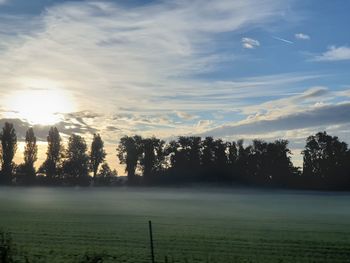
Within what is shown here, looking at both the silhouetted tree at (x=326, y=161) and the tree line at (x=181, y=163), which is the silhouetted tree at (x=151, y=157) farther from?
the silhouetted tree at (x=326, y=161)

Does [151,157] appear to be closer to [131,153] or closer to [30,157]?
[131,153]

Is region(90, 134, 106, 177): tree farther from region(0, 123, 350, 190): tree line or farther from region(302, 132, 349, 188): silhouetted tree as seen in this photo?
region(302, 132, 349, 188): silhouetted tree

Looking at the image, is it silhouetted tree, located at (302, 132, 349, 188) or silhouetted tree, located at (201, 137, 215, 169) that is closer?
silhouetted tree, located at (302, 132, 349, 188)

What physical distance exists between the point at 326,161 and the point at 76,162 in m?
64.7

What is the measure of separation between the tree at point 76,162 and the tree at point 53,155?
9.21ft

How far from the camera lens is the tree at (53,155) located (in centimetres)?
13425

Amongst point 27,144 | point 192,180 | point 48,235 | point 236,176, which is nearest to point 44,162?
point 27,144

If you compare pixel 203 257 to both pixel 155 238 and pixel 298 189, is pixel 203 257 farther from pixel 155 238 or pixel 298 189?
pixel 298 189

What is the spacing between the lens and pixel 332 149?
415ft

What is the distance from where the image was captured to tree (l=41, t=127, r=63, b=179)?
13425 centimetres

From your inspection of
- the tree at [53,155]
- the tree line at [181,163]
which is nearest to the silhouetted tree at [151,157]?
the tree line at [181,163]

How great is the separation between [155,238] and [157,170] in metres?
114

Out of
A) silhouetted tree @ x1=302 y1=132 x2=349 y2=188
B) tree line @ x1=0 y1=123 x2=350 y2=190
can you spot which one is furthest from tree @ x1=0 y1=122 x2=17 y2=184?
silhouetted tree @ x1=302 y1=132 x2=349 y2=188

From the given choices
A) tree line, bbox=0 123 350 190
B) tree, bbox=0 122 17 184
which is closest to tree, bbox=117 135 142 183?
tree line, bbox=0 123 350 190
